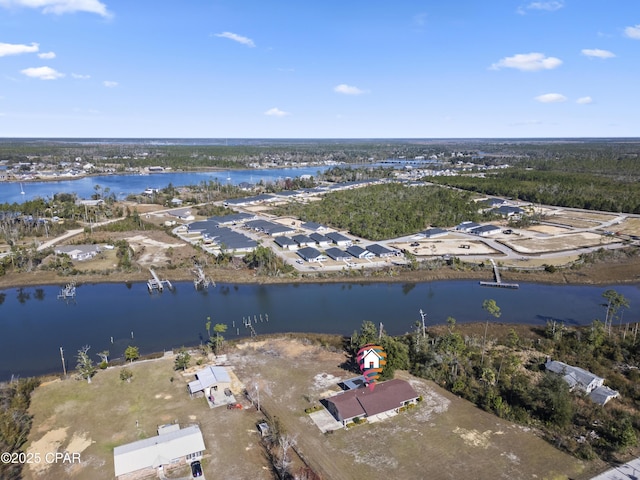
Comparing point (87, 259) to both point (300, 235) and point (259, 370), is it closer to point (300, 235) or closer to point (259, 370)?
point (300, 235)

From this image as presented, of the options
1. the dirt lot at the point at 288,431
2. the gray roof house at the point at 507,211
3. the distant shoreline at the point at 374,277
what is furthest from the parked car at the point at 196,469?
the gray roof house at the point at 507,211

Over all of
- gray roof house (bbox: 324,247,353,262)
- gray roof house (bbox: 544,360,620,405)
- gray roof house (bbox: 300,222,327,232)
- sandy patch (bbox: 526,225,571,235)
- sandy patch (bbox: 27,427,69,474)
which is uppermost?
gray roof house (bbox: 300,222,327,232)

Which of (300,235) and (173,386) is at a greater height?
(300,235)

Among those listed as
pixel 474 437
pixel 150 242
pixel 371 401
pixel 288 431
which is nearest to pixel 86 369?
pixel 288 431

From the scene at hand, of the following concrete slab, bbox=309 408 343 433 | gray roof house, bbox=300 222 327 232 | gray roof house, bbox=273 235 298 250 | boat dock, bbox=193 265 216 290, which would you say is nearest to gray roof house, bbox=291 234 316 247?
gray roof house, bbox=273 235 298 250

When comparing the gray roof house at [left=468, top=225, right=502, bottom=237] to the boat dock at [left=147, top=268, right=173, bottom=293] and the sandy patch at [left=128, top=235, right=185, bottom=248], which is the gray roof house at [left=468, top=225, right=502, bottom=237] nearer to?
the sandy patch at [left=128, top=235, right=185, bottom=248]

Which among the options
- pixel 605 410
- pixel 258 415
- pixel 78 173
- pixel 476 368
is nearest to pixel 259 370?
pixel 258 415

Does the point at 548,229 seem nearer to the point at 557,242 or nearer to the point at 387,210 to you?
the point at 557,242
